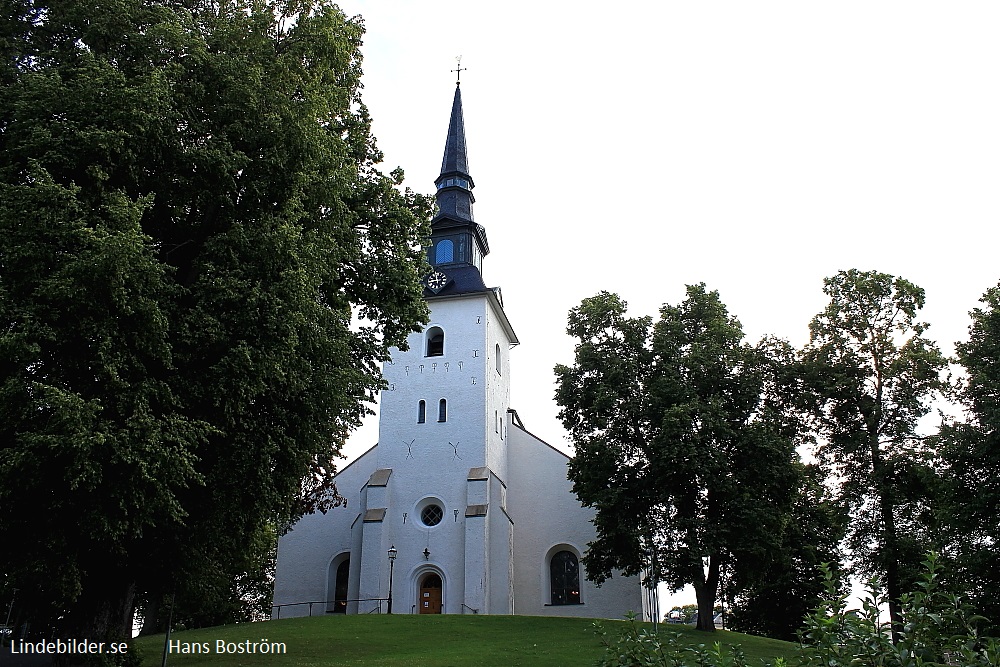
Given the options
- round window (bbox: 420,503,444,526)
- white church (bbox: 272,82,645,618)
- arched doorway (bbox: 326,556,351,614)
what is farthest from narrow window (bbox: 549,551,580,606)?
arched doorway (bbox: 326,556,351,614)

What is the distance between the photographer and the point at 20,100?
1098 cm

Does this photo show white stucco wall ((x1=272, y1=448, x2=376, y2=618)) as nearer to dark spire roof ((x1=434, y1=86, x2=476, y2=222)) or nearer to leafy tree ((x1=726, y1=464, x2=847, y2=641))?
dark spire roof ((x1=434, y1=86, x2=476, y2=222))

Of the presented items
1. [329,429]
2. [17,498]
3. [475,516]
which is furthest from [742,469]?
[17,498]

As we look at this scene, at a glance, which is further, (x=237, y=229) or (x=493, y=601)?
(x=493, y=601)

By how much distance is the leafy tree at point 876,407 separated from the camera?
22.5m

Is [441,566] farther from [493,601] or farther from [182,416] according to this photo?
[182,416]

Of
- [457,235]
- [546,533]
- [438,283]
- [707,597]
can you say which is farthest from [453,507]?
[457,235]

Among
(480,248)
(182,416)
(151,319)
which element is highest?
(480,248)

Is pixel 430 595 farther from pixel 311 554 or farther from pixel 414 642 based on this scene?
pixel 414 642

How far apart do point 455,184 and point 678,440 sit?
58.8 ft

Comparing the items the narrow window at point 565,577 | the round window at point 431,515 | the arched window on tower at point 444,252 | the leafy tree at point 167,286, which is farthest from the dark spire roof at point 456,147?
the leafy tree at point 167,286

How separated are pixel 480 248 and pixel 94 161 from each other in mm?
24767

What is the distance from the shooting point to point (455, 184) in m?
35.6

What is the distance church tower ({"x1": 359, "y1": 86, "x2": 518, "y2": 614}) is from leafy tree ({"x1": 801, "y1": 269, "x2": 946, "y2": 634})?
40.2 feet
